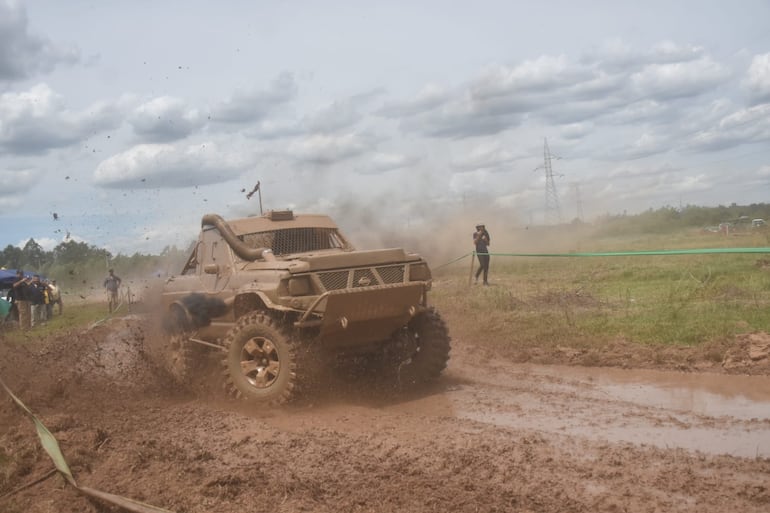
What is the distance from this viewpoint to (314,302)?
25.0 feet

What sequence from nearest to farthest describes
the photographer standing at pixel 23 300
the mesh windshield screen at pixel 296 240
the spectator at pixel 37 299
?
the mesh windshield screen at pixel 296 240
the photographer standing at pixel 23 300
the spectator at pixel 37 299

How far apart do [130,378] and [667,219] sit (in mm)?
31484

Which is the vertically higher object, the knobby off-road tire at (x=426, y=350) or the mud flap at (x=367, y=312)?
the mud flap at (x=367, y=312)

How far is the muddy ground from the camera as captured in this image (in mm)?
4883

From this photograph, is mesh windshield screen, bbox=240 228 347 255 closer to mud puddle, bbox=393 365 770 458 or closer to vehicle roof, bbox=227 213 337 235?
vehicle roof, bbox=227 213 337 235

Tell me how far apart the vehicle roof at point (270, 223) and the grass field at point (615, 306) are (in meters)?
3.37

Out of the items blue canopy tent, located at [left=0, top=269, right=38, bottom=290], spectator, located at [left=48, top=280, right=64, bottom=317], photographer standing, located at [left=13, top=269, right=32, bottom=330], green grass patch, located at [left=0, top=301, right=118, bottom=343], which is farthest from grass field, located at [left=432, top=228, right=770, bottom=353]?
blue canopy tent, located at [left=0, top=269, right=38, bottom=290]

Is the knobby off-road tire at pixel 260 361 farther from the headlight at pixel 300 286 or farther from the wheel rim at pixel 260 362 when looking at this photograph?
the headlight at pixel 300 286

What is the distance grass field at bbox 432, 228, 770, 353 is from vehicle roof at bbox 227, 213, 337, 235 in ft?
11.0

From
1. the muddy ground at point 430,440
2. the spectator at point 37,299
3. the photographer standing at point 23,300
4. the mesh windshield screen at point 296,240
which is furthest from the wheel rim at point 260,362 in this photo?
the spectator at point 37,299

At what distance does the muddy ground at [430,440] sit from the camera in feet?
16.0

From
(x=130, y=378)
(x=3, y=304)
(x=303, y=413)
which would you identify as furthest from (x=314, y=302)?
(x=3, y=304)

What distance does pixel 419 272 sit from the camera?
8625mm

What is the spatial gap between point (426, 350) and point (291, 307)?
1889 mm
